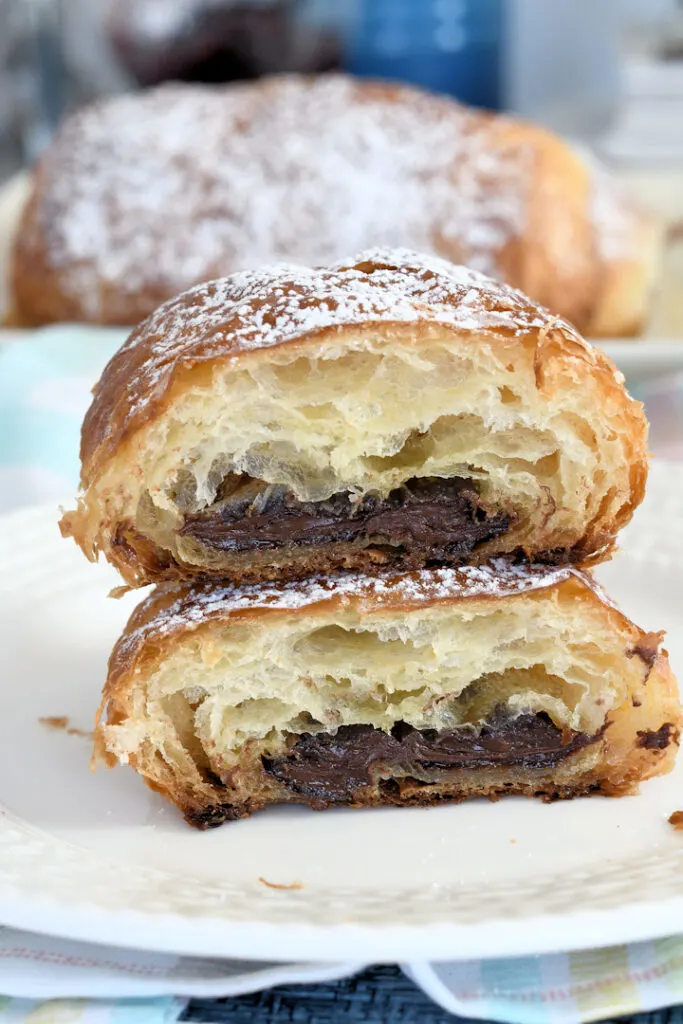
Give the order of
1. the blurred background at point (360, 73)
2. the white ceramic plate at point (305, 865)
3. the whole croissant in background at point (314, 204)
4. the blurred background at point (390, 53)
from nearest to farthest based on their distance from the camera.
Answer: the white ceramic plate at point (305, 865) → the blurred background at point (360, 73) → the whole croissant in background at point (314, 204) → the blurred background at point (390, 53)

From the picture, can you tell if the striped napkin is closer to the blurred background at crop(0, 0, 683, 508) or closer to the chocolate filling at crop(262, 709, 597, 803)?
the chocolate filling at crop(262, 709, 597, 803)

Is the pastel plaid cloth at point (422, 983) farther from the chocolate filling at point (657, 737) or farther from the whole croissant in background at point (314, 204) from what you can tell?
the whole croissant in background at point (314, 204)

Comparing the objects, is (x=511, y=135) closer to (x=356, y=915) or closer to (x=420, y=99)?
(x=420, y=99)

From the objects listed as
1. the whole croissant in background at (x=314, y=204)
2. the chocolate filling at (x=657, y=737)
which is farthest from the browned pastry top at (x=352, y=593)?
the whole croissant in background at (x=314, y=204)

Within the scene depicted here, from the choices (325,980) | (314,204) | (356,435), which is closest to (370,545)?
(356,435)

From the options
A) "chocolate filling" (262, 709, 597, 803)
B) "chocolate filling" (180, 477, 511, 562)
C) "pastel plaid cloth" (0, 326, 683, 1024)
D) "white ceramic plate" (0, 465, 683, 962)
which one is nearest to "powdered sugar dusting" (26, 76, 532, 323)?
"white ceramic plate" (0, 465, 683, 962)

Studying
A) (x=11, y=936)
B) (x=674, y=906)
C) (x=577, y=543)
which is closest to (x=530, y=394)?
(x=577, y=543)

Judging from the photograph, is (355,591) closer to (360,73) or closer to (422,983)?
(422,983)
